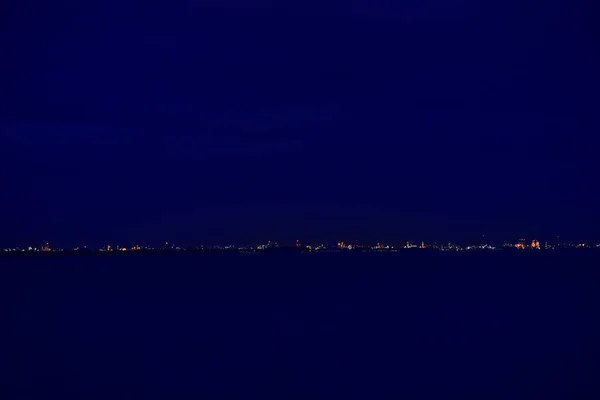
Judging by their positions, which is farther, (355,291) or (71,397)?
(355,291)

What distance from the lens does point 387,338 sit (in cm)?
2575

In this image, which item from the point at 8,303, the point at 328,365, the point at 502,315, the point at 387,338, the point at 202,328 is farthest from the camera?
the point at 8,303

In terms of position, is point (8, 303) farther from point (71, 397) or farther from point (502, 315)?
point (502, 315)

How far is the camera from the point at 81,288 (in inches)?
2222

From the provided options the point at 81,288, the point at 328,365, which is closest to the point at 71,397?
the point at 328,365

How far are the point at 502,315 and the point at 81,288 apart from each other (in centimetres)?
3772

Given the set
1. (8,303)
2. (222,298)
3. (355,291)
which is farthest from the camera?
(355,291)

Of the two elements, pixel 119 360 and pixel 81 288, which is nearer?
pixel 119 360

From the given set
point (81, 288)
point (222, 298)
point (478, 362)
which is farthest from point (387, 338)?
point (81, 288)

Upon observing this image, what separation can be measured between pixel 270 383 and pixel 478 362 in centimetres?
695

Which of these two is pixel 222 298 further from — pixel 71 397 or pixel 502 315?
pixel 71 397

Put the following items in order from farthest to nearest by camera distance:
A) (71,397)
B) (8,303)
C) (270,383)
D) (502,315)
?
1. (8,303)
2. (502,315)
3. (270,383)
4. (71,397)

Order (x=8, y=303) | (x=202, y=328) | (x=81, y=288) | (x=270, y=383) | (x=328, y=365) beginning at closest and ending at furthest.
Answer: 1. (x=270, y=383)
2. (x=328, y=365)
3. (x=202, y=328)
4. (x=8, y=303)
5. (x=81, y=288)

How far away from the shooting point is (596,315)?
31.2 meters
